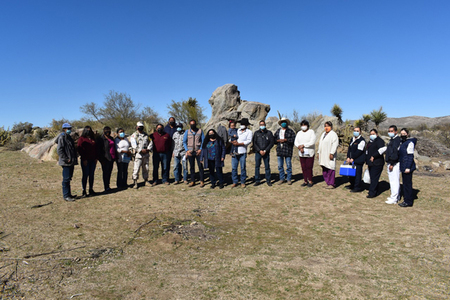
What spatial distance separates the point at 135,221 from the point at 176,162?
3292 millimetres

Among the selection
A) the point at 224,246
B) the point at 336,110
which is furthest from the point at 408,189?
the point at 336,110

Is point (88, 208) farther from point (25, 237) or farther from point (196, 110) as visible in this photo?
point (196, 110)

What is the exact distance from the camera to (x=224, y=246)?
4.27m

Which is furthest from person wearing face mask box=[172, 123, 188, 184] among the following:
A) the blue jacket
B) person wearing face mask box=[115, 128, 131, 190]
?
the blue jacket

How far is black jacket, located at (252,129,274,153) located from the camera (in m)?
8.16

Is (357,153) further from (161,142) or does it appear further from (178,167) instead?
(161,142)

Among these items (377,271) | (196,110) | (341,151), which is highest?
(196,110)

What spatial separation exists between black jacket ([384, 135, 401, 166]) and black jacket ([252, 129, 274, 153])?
2.92 m

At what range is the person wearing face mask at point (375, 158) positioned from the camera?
6668 mm

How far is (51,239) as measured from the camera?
14.8 ft

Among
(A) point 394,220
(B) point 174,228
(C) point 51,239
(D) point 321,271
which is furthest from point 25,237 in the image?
(A) point 394,220

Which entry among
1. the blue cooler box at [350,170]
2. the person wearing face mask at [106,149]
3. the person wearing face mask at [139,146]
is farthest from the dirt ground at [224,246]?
the person wearing face mask at [139,146]

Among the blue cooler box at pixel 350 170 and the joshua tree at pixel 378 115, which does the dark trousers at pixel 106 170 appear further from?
the joshua tree at pixel 378 115

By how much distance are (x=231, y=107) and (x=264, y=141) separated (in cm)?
1120
